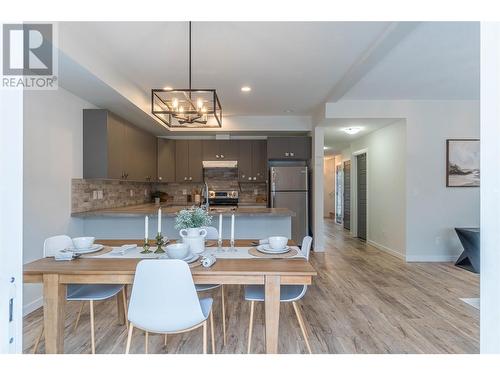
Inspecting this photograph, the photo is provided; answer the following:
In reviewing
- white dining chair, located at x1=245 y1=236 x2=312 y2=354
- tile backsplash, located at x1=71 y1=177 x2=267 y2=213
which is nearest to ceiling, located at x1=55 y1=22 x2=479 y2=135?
tile backsplash, located at x1=71 y1=177 x2=267 y2=213

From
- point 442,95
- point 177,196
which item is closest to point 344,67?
point 442,95

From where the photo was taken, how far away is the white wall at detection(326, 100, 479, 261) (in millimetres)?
4434

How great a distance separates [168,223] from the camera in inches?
148

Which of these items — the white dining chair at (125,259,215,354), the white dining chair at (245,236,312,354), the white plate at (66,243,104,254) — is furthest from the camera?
the white plate at (66,243,104,254)

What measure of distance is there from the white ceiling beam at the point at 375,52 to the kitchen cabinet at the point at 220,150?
2.44 m

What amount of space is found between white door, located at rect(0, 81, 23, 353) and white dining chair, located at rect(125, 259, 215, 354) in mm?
744

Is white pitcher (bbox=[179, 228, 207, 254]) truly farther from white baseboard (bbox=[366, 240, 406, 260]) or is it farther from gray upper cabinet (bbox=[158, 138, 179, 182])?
white baseboard (bbox=[366, 240, 406, 260])

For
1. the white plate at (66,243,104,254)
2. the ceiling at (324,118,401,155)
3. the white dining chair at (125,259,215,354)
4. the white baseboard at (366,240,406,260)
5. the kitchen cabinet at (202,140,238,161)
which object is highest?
the ceiling at (324,118,401,155)

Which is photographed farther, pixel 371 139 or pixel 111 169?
pixel 371 139

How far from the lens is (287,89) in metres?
3.85

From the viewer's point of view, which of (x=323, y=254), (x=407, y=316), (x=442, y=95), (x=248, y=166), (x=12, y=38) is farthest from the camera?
(x=248, y=166)

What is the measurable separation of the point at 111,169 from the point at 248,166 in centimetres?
270

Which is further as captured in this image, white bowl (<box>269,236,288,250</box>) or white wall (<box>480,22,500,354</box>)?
white bowl (<box>269,236,288,250</box>)
